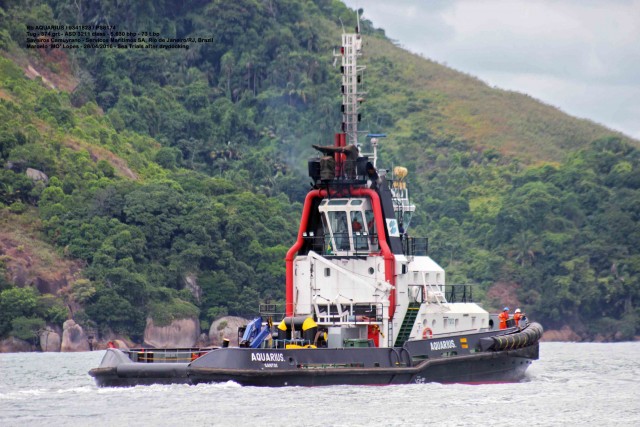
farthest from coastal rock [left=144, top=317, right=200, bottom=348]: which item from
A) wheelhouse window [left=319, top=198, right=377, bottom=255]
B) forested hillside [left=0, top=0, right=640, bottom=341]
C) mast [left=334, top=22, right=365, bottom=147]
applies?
mast [left=334, top=22, right=365, bottom=147]

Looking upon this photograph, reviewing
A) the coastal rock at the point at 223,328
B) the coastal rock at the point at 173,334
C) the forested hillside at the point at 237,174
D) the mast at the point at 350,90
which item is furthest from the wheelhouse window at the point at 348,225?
the coastal rock at the point at 223,328

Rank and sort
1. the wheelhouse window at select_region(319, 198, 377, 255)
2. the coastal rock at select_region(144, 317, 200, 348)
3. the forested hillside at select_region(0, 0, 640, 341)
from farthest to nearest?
1. the forested hillside at select_region(0, 0, 640, 341)
2. the coastal rock at select_region(144, 317, 200, 348)
3. the wheelhouse window at select_region(319, 198, 377, 255)

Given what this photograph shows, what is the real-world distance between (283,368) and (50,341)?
4447cm

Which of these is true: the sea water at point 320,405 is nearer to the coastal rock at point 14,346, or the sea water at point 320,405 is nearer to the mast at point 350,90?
the mast at point 350,90

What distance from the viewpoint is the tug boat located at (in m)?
36.7

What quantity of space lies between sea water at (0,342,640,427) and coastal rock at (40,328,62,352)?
120ft

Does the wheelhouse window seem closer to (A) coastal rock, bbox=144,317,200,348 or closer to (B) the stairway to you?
(B) the stairway

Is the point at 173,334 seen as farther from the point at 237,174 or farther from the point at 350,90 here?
the point at 350,90

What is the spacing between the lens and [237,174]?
106 meters

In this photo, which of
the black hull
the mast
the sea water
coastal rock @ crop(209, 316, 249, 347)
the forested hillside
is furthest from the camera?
the forested hillside

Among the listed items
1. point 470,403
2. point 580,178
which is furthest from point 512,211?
point 470,403

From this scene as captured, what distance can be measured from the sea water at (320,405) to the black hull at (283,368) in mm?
275

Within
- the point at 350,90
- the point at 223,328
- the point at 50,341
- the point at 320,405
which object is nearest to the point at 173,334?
the point at 223,328

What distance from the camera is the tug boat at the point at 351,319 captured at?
36.7m
